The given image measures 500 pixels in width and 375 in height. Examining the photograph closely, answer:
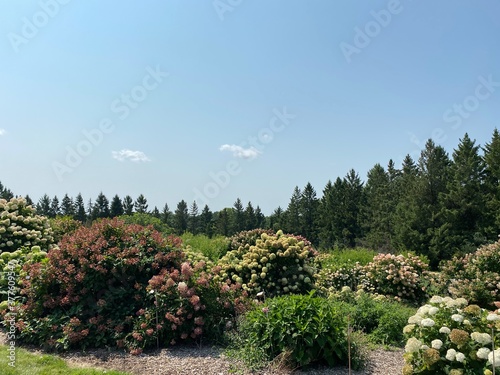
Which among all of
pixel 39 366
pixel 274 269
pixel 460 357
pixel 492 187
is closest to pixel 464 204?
pixel 492 187

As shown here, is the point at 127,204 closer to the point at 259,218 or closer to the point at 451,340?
the point at 259,218

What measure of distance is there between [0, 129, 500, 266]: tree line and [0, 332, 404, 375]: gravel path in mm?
8929

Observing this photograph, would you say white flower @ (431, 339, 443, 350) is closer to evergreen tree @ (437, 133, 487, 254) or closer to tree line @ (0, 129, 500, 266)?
tree line @ (0, 129, 500, 266)

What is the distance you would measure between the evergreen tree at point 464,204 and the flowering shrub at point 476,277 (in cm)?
1681

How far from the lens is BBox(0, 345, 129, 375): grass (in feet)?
12.1

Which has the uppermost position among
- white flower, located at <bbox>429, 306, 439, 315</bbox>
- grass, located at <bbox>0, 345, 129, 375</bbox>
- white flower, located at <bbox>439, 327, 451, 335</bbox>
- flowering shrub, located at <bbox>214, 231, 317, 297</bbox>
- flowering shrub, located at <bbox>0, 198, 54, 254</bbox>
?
flowering shrub, located at <bbox>0, 198, 54, 254</bbox>

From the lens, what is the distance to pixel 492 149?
24.9 m

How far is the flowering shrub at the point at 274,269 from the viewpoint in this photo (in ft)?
→ 21.5

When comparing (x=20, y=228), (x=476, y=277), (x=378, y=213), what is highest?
(x=378, y=213)

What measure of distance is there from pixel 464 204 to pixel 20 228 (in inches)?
983

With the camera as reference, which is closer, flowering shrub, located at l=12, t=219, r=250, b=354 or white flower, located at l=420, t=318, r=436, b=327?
white flower, located at l=420, t=318, r=436, b=327

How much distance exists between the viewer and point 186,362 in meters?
3.95

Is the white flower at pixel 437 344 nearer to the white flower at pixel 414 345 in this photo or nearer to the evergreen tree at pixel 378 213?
the white flower at pixel 414 345

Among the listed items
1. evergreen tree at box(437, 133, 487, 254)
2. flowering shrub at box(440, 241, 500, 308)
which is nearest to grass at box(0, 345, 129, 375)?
flowering shrub at box(440, 241, 500, 308)
